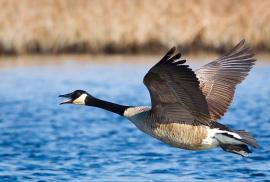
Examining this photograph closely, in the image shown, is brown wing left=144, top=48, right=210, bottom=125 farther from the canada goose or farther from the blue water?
the blue water

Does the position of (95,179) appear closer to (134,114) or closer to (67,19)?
(134,114)

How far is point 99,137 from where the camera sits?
11242 millimetres

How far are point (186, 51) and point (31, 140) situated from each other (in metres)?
10.6

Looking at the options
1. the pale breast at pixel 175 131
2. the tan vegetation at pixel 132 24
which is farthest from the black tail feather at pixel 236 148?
the tan vegetation at pixel 132 24

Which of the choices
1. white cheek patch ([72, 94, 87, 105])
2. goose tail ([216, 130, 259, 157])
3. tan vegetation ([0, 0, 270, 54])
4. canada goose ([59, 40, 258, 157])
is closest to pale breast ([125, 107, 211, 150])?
canada goose ([59, 40, 258, 157])

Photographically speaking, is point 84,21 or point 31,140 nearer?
point 31,140

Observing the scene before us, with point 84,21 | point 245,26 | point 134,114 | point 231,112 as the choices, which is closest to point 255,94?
point 231,112

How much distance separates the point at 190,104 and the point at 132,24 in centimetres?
1374

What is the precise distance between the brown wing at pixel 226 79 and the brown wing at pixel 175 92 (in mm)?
520

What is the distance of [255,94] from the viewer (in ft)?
Answer: 51.0

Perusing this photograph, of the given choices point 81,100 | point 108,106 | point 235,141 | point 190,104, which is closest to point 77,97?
point 81,100

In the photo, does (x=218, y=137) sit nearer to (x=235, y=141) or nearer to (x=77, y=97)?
(x=235, y=141)

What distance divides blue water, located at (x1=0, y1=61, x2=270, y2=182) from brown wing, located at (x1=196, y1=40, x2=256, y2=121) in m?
0.96

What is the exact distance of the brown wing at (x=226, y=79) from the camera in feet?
25.7
